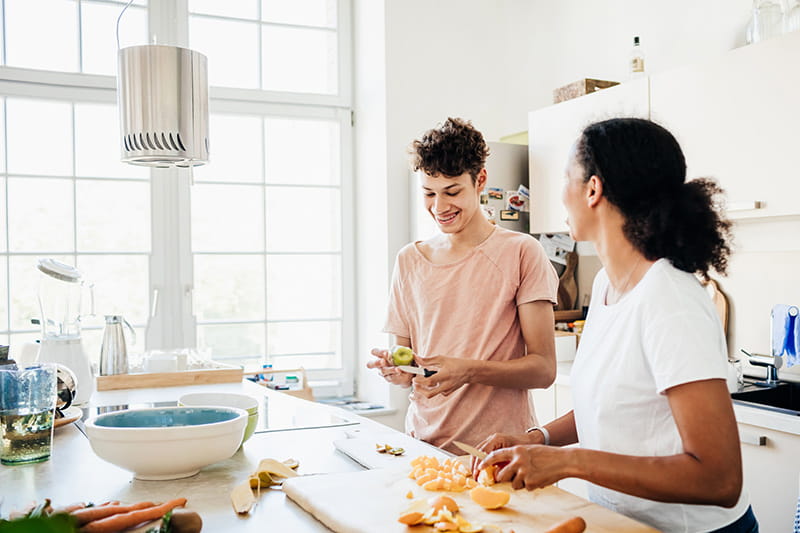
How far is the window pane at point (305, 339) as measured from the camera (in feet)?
13.1

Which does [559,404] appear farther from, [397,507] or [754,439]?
[397,507]

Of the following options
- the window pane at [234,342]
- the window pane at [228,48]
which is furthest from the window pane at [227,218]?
the window pane at [228,48]

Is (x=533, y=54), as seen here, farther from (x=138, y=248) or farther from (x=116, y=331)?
(x=116, y=331)

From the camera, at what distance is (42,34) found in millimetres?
3516

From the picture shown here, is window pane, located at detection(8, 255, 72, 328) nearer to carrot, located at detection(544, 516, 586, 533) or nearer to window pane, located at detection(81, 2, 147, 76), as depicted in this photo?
window pane, located at detection(81, 2, 147, 76)

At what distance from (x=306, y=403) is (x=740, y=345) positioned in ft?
5.75

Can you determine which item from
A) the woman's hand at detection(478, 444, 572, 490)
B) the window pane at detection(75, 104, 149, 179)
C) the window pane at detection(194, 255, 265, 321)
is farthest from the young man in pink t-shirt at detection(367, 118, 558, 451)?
the window pane at detection(75, 104, 149, 179)

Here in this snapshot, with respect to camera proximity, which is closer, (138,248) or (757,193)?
(757,193)

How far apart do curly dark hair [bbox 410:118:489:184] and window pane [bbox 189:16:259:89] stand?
7.75 feet

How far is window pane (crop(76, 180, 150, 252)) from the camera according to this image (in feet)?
11.8

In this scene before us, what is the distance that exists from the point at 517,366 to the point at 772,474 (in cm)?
106

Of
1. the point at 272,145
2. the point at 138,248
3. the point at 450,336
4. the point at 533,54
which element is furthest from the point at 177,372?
the point at 533,54

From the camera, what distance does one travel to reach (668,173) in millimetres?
1151

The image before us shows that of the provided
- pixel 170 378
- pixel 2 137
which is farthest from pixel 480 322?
pixel 2 137
